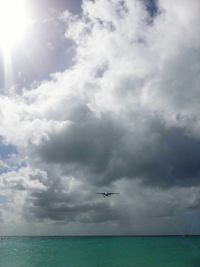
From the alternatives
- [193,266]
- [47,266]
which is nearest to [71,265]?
[47,266]

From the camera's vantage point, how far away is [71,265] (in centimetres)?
7388

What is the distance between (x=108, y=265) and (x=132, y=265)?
5.33 m

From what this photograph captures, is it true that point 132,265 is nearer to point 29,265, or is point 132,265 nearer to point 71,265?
point 71,265

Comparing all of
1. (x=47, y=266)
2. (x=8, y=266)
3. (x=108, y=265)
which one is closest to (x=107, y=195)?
(x=108, y=265)

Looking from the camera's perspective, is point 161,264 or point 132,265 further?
point 161,264

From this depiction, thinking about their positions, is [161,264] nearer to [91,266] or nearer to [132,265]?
[132,265]

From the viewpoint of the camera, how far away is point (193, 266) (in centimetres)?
6906

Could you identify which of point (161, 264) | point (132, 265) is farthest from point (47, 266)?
point (161, 264)

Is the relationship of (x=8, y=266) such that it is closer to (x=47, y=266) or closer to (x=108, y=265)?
(x=47, y=266)

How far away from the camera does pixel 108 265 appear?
7081 cm

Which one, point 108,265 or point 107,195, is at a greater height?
point 107,195

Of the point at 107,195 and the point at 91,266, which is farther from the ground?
the point at 107,195

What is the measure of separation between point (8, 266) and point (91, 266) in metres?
18.7

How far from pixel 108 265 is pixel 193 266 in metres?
18.5
